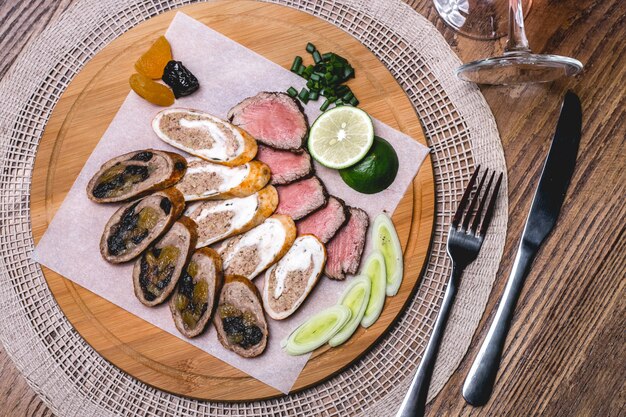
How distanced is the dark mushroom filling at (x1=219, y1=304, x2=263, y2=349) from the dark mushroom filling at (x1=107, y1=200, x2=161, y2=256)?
467mm

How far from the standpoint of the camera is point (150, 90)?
8.02 ft

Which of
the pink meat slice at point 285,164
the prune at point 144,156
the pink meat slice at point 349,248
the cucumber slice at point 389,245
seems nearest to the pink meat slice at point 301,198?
the pink meat slice at point 285,164

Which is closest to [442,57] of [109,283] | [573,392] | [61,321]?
[573,392]

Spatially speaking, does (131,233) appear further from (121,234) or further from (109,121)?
(109,121)

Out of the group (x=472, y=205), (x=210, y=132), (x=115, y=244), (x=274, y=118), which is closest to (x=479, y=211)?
(x=472, y=205)

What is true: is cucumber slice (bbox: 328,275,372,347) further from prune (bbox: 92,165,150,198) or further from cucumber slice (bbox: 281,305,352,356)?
prune (bbox: 92,165,150,198)

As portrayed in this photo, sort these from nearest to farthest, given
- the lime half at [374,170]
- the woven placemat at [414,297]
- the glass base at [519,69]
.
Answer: the glass base at [519,69], the lime half at [374,170], the woven placemat at [414,297]

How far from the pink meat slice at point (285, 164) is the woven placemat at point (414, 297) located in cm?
57

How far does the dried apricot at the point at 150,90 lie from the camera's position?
2436mm

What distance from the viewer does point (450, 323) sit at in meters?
2.45

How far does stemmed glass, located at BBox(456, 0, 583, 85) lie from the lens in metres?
2.07

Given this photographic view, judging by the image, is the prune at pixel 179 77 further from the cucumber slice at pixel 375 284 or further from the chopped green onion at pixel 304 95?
the cucumber slice at pixel 375 284

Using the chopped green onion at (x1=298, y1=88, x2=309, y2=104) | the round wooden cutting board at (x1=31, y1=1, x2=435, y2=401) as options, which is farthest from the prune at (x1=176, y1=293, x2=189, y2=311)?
the chopped green onion at (x1=298, y1=88, x2=309, y2=104)

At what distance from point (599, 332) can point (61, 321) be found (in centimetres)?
241
